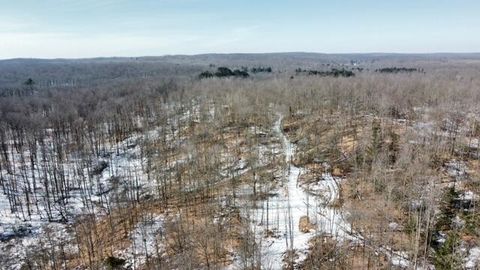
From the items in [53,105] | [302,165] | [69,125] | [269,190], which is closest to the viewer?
[269,190]

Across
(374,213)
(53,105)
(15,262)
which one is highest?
(53,105)

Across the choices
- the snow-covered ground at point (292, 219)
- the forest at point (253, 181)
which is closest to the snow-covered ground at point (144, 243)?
the forest at point (253, 181)

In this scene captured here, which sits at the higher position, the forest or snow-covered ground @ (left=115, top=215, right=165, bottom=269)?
the forest

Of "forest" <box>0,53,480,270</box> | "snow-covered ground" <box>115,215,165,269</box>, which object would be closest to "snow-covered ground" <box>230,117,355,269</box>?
"forest" <box>0,53,480,270</box>

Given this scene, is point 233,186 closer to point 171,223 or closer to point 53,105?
point 171,223

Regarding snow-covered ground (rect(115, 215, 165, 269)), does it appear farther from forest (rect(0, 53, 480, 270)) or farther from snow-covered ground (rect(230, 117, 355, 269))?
snow-covered ground (rect(230, 117, 355, 269))

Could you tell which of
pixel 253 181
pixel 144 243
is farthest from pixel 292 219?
pixel 144 243

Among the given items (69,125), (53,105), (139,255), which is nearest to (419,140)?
(139,255)

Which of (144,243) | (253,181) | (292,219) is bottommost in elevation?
(144,243)

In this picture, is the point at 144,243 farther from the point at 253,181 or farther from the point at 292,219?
the point at 253,181
